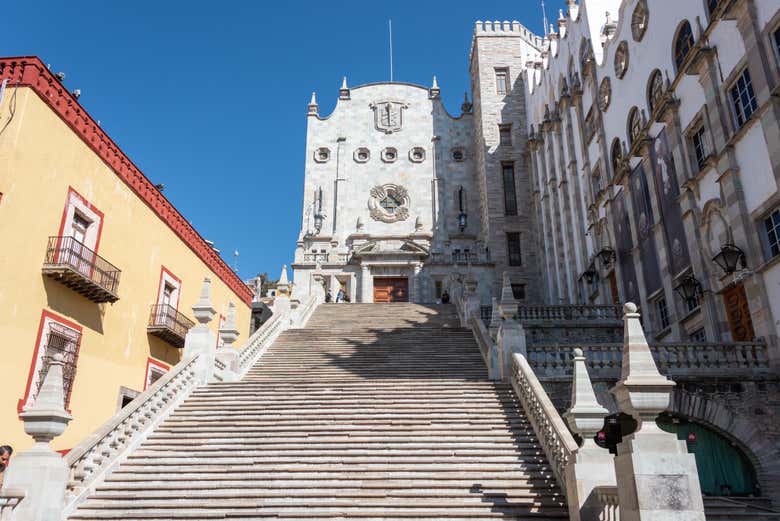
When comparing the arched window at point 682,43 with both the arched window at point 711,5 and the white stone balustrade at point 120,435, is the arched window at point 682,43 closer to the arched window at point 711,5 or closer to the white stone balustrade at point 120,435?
the arched window at point 711,5

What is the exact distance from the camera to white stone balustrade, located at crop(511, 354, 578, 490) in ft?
29.2

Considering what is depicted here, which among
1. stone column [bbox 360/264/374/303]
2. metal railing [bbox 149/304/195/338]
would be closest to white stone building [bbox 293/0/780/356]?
stone column [bbox 360/264/374/303]

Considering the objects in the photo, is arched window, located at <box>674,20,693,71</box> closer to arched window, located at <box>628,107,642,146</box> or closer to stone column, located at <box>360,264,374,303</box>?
arched window, located at <box>628,107,642,146</box>

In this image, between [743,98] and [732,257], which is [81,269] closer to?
[732,257]

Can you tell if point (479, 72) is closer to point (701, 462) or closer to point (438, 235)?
point (438, 235)

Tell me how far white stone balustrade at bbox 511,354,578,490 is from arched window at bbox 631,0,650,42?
1449cm

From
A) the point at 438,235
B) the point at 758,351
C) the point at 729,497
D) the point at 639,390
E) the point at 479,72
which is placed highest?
the point at 479,72

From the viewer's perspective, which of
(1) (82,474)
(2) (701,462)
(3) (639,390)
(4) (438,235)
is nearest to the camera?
(3) (639,390)

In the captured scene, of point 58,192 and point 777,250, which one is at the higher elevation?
point 58,192

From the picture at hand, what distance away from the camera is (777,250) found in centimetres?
1364

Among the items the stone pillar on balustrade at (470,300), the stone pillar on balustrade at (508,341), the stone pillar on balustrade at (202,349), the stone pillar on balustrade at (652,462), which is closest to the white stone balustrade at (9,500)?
the stone pillar on balustrade at (202,349)

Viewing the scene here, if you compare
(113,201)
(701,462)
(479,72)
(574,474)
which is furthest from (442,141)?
(574,474)

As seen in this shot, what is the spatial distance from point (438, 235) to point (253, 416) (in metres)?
25.7

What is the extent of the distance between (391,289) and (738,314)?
2043 centimetres
